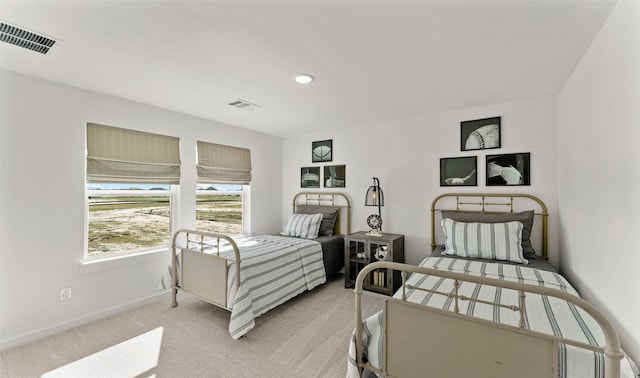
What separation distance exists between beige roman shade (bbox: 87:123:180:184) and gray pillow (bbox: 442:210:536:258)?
3403mm

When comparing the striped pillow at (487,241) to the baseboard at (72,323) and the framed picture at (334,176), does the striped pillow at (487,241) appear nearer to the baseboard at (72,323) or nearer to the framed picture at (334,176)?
the framed picture at (334,176)

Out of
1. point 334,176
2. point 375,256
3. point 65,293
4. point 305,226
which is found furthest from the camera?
point 334,176

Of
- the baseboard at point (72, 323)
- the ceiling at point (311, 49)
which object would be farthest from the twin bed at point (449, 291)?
the ceiling at point (311, 49)

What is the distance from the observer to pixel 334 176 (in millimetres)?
4270

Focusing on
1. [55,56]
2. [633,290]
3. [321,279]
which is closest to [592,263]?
[633,290]

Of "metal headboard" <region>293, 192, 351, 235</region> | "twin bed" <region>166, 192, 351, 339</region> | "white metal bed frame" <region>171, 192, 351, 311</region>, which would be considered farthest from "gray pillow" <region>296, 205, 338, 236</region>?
"white metal bed frame" <region>171, 192, 351, 311</region>

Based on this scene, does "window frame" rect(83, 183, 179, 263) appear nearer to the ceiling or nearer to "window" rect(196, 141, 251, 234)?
"window" rect(196, 141, 251, 234)

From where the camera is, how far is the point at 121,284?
287 centimetres

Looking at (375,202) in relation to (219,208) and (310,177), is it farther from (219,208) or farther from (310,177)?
(219,208)

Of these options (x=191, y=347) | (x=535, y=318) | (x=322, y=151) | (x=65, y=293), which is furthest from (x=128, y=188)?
(x=535, y=318)

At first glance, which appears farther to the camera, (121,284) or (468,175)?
(468,175)

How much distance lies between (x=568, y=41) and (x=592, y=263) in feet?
4.97

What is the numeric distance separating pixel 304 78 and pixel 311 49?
1.58 feet

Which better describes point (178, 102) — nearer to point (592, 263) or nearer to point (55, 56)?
point (55, 56)
